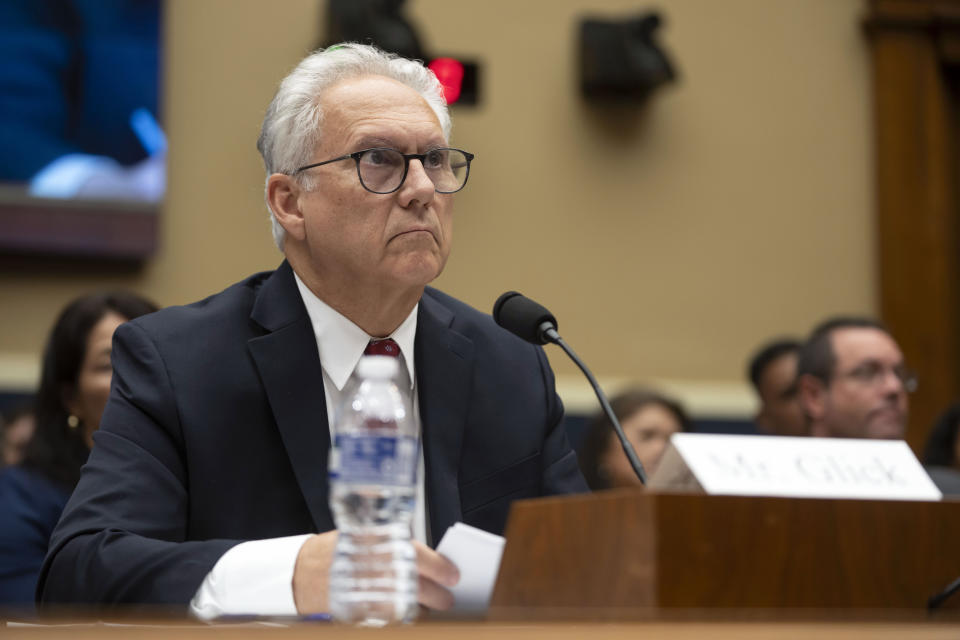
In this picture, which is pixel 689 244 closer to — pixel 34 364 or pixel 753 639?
pixel 34 364

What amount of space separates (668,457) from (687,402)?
3187 millimetres

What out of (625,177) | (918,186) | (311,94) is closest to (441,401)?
(311,94)

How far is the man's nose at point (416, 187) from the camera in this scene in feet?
5.49

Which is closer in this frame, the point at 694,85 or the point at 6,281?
the point at 6,281

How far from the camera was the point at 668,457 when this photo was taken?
3.74ft

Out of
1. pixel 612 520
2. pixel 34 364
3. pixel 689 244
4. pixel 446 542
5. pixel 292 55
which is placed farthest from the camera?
pixel 689 244

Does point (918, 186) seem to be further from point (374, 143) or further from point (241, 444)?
point (241, 444)

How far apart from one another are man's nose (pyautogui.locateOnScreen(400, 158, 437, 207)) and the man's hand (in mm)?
577

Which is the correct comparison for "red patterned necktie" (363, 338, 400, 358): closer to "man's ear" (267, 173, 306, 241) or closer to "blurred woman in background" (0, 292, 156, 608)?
"man's ear" (267, 173, 306, 241)

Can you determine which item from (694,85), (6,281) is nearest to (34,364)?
(6,281)

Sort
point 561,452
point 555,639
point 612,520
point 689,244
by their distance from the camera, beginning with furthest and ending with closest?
point 689,244, point 561,452, point 612,520, point 555,639

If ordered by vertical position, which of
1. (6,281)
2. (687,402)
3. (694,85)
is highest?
(694,85)

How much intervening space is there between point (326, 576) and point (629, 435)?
2313 mm

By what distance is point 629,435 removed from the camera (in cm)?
344
